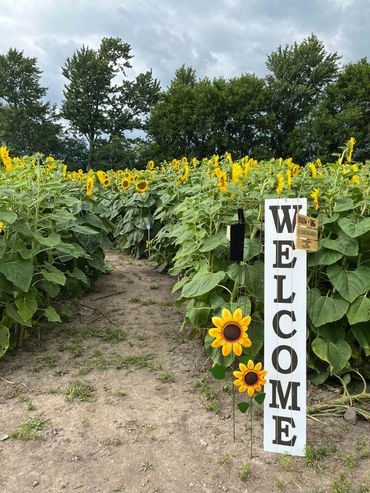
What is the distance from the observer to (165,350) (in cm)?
319

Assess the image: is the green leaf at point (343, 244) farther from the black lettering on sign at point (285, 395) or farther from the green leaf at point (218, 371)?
the green leaf at point (218, 371)

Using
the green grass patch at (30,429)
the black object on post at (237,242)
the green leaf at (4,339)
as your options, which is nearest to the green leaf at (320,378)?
the black object on post at (237,242)

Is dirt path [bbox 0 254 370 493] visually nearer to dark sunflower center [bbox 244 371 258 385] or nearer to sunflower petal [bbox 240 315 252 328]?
dark sunflower center [bbox 244 371 258 385]

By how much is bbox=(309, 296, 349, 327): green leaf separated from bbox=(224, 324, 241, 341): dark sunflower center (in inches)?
24.4

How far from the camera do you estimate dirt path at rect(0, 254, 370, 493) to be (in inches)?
78.1

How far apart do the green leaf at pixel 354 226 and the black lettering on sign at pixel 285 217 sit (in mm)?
527

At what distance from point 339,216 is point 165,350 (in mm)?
1453

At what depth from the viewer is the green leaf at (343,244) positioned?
8.17ft

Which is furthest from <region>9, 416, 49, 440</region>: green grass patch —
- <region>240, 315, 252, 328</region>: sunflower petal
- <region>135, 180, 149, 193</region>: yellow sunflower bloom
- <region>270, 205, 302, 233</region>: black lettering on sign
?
<region>135, 180, 149, 193</region>: yellow sunflower bloom

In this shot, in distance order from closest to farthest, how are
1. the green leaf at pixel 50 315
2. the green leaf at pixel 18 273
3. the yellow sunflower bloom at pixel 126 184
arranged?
the green leaf at pixel 18 273
the green leaf at pixel 50 315
the yellow sunflower bloom at pixel 126 184

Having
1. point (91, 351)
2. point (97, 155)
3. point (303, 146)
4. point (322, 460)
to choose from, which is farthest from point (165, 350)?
point (97, 155)

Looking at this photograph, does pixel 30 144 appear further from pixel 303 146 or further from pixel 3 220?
pixel 3 220

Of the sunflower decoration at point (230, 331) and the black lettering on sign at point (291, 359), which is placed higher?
the sunflower decoration at point (230, 331)

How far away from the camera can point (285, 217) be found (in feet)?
6.84
